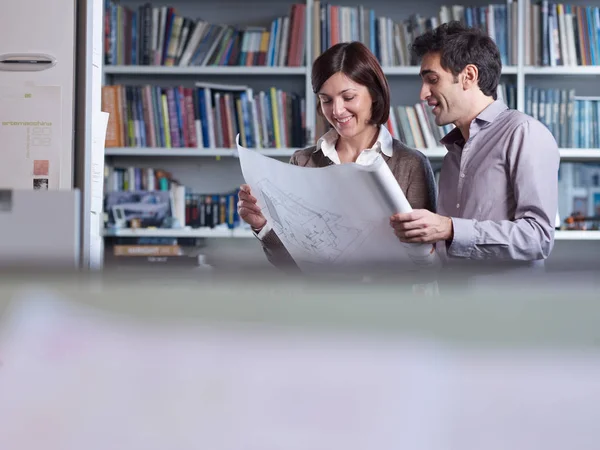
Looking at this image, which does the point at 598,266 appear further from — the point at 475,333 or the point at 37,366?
the point at 37,366

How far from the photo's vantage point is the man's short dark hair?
4.86ft

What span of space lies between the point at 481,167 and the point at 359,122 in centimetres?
36

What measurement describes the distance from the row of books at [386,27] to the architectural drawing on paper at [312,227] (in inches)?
85.1

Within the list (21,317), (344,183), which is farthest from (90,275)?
(344,183)

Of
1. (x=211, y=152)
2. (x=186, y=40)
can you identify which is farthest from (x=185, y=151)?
(x=186, y=40)

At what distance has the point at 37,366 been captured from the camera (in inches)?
13.5

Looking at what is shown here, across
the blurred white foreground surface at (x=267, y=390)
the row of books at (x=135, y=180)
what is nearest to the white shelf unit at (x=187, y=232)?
the row of books at (x=135, y=180)

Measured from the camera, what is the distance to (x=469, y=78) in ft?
4.93

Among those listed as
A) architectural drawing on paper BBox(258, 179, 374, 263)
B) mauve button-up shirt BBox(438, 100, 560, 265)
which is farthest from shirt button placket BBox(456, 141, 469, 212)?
architectural drawing on paper BBox(258, 179, 374, 263)

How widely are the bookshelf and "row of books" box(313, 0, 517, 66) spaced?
25 millimetres

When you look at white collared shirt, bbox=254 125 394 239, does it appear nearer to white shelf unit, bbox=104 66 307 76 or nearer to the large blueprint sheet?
the large blueprint sheet

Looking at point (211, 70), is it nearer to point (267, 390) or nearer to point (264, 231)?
point (264, 231)

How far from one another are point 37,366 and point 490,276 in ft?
0.77

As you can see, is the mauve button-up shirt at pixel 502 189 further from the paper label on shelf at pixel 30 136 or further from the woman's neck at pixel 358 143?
the paper label on shelf at pixel 30 136
